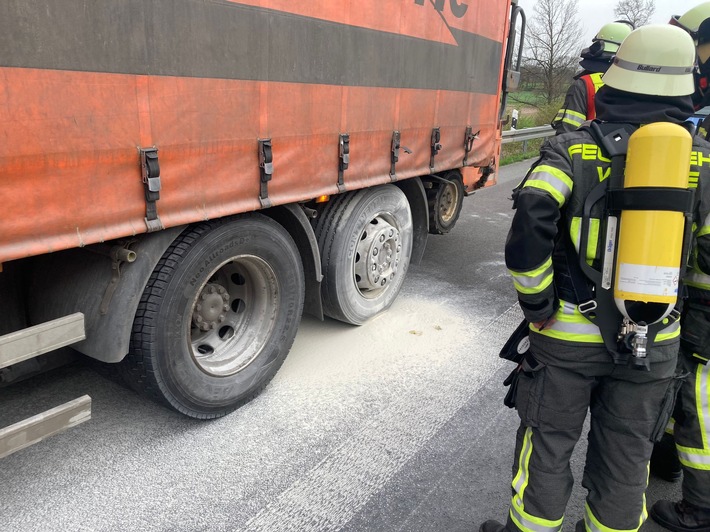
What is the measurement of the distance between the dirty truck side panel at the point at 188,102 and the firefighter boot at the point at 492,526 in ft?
6.17

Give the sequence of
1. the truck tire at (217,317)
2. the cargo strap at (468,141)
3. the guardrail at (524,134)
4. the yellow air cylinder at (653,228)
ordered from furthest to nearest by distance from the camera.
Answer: the guardrail at (524,134)
the cargo strap at (468,141)
the truck tire at (217,317)
the yellow air cylinder at (653,228)

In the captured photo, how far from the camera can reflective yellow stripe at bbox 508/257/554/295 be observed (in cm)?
212

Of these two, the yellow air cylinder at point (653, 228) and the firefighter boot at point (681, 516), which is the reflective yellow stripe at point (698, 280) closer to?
the yellow air cylinder at point (653, 228)

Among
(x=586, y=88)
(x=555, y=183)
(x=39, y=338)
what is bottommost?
(x=39, y=338)

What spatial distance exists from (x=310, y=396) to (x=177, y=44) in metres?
2.14

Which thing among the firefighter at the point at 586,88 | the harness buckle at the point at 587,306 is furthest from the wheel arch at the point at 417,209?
the harness buckle at the point at 587,306

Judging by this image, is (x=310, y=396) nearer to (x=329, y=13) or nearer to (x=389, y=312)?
(x=389, y=312)

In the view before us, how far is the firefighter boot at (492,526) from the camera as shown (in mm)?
2537

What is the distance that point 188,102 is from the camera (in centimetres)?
262

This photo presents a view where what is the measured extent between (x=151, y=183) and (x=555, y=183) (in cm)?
164

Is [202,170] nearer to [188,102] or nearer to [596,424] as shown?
[188,102]

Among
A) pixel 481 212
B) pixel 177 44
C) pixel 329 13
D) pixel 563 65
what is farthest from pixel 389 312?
pixel 563 65

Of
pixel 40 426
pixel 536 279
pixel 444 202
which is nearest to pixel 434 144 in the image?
pixel 444 202

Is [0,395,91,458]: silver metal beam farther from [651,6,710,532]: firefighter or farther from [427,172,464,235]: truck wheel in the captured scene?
[427,172,464,235]: truck wheel
